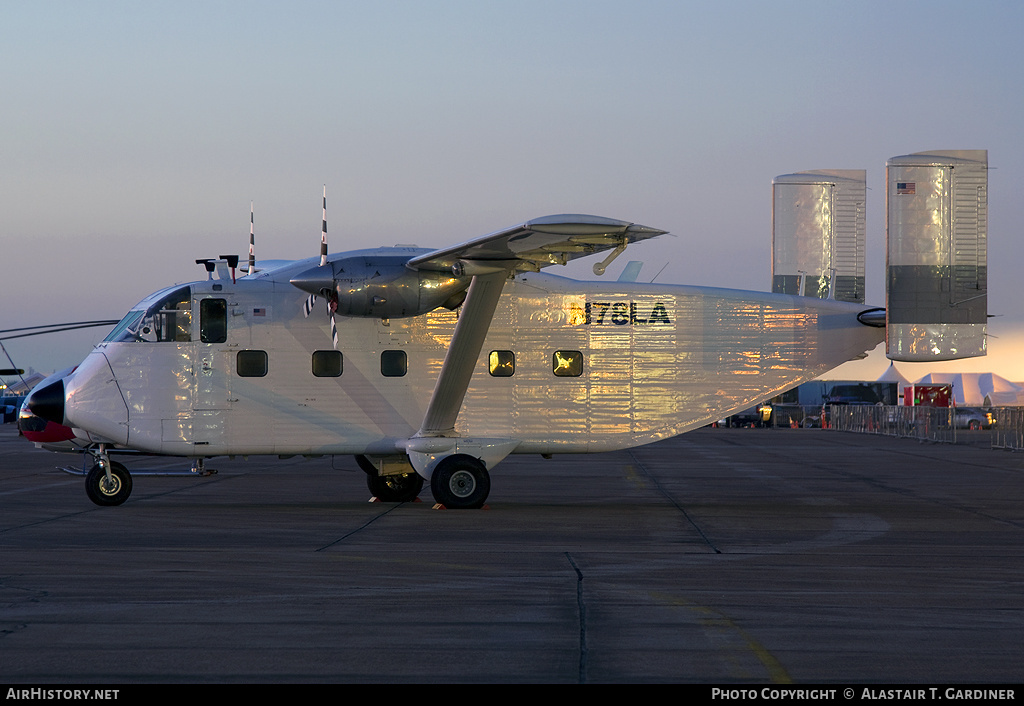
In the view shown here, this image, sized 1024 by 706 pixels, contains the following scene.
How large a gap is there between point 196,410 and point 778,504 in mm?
9728

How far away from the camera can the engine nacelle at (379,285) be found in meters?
15.5

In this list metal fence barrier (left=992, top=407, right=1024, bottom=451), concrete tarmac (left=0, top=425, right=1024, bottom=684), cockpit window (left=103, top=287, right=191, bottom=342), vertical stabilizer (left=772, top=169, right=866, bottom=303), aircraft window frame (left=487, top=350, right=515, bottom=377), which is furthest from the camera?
metal fence barrier (left=992, top=407, right=1024, bottom=451)

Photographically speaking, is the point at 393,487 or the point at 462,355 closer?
the point at 462,355

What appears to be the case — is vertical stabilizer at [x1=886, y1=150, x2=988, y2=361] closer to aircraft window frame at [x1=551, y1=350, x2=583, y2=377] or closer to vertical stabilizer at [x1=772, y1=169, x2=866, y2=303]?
vertical stabilizer at [x1=772, y1=169, x2=866, y2=303]

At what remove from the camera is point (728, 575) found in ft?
33.7

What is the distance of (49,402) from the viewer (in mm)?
16188

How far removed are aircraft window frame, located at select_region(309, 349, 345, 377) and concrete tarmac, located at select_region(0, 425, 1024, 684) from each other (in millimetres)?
2153

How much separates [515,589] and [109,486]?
9.76 m

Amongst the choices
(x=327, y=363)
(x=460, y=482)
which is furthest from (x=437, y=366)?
(x=460, y=482)

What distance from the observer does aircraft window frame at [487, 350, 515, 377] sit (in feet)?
54.6

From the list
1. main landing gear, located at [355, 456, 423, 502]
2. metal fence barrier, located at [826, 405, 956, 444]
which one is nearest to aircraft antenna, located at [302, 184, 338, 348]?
main landing gear, located at [355, 456, 423, 502]

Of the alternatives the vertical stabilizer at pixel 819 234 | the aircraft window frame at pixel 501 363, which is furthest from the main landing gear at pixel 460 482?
the vertical stabilizer at pixel 819 234

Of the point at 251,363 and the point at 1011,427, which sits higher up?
the point at 251,363

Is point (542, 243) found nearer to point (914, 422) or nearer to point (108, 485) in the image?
point (108, 485)
